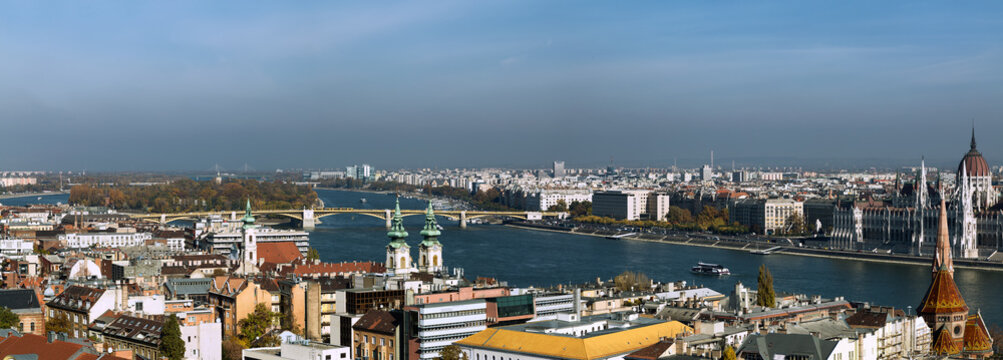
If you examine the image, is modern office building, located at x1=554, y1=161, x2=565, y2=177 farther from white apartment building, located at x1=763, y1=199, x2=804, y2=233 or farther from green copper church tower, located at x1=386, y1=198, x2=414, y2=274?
green copper church tower, located at x1=386, y1=198, x2=414, y2=274

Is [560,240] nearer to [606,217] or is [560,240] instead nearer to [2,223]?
[606,217]

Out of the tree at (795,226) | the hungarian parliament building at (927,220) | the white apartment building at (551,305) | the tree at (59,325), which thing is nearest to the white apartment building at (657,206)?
the tree at (795,226)

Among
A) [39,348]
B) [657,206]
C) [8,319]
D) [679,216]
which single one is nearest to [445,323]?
[39,348]

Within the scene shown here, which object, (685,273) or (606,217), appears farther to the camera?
(606,217)

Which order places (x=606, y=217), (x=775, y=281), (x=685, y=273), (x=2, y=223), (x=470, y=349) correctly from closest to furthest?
(x=470, y=349)
(x=775, y=281)
(x=685, y=273)
(x=2, y=223)
(x=606, y=217)

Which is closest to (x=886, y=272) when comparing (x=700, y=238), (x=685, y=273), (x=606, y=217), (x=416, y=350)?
(x=685, y=273)

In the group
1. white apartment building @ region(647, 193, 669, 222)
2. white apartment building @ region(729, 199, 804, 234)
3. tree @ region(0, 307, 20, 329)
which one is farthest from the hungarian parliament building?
tree @ region(0, 307, 20, 329)

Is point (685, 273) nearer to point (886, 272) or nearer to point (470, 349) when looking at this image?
point (886, 272)

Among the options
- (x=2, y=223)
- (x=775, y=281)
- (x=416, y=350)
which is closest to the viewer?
(x=416, y=350)
